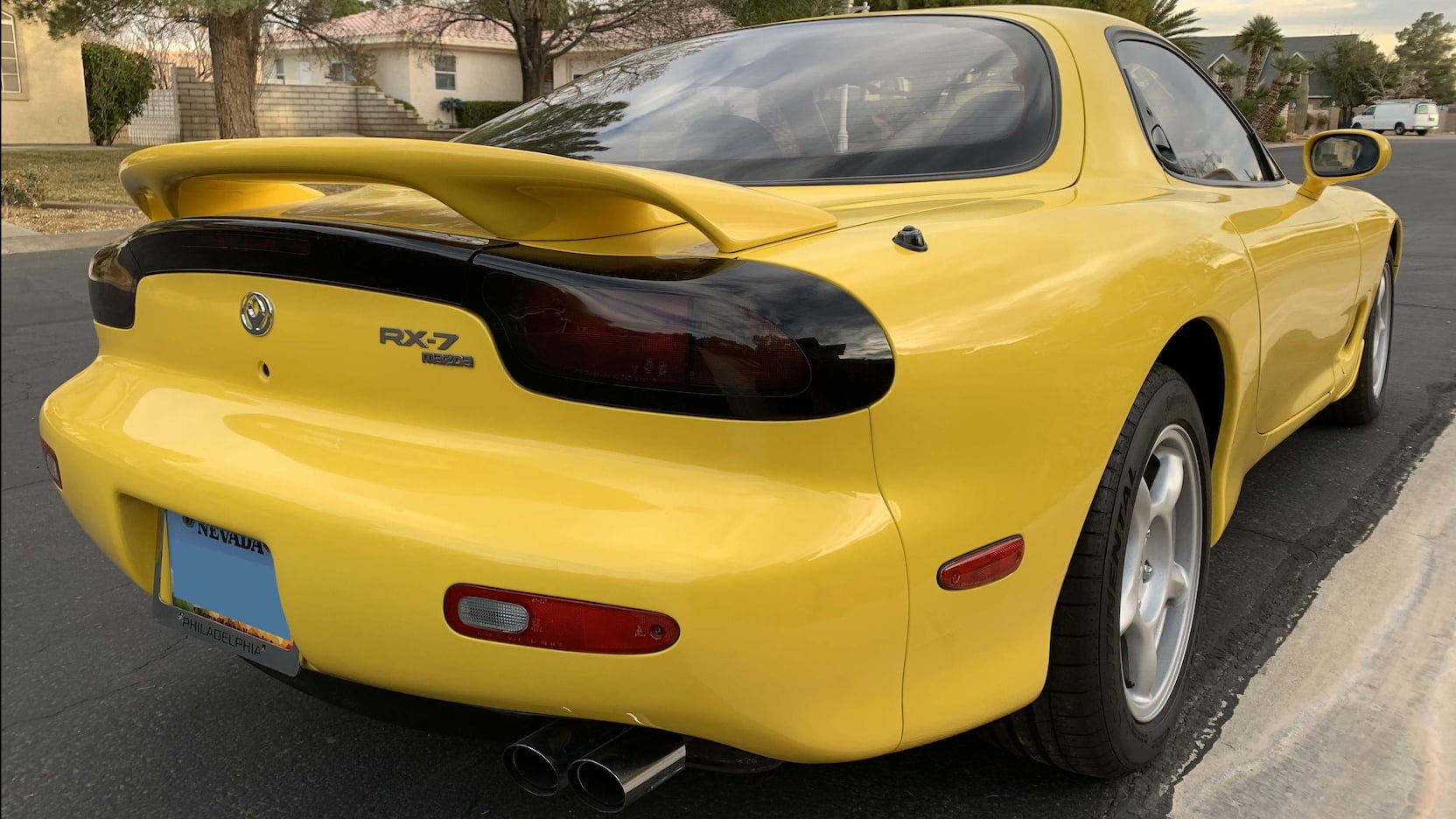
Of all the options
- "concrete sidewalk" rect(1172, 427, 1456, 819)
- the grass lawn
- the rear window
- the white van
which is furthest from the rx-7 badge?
the white van

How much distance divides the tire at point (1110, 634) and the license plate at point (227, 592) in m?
1.22

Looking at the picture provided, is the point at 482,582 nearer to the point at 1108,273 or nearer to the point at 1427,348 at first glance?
the point at 1108,273

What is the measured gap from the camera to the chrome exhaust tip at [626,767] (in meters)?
1.59

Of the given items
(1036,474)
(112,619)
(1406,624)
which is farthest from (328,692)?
(1406,624)

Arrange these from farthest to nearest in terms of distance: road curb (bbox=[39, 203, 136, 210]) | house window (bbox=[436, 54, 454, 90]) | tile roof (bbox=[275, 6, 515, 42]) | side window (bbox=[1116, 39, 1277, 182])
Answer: house window (bbox=[436, 54, 454, 90]) < tile roof (bbox=[275, 6, 515, 42]) < road curb (bbox=[39, 203, 136, 210]) < side window (bbox=[1116, 39, 1277, 182])

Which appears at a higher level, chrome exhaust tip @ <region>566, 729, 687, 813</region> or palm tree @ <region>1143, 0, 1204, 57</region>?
palm tree @ <region>1143, 0, 1204, 57</region>

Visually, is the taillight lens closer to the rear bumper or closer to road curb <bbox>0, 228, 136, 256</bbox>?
the rear bumper

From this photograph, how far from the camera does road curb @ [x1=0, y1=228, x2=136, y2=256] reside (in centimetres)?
1097

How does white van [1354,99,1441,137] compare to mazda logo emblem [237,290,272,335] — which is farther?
white van [1354,99,1441,137]

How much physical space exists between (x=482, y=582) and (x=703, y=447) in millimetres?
342

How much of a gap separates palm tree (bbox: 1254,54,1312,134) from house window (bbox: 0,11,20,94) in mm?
38538

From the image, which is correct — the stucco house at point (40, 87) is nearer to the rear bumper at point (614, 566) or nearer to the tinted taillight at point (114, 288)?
the tinted taillight at point (114, 288)

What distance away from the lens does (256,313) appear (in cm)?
178

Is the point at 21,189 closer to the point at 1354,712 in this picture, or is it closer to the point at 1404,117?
the point at 1354,712
